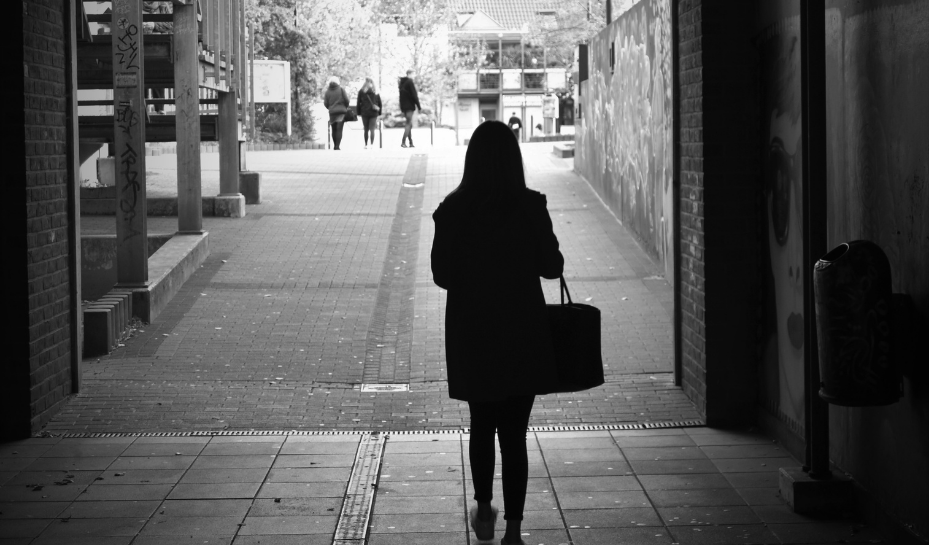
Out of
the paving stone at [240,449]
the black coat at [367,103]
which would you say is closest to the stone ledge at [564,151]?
the black coat at [367,103]

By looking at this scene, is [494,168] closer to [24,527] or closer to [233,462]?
[233,462]

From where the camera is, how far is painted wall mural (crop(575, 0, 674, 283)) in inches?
436

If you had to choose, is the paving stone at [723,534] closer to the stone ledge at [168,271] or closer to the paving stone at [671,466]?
the paving stone at [671,466]

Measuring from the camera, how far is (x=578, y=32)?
48.5 m

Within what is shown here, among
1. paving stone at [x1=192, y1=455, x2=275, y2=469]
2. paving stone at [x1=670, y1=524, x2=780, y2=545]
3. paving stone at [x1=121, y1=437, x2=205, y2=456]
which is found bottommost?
paving stone at [x1=670, y1=524, x2=780, y2=545]

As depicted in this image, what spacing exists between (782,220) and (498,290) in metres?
2.28

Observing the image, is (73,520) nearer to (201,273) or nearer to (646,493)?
(646,493)

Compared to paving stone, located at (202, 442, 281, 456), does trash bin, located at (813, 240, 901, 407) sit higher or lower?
higher

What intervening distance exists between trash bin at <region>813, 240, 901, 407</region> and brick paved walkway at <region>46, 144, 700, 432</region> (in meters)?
2.59

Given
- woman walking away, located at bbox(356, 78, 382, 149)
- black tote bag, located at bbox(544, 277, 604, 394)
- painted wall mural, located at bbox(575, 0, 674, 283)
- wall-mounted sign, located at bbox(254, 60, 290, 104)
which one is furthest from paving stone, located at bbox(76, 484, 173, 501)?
woman walking away, located at bbox(356, 78, 382, 149)

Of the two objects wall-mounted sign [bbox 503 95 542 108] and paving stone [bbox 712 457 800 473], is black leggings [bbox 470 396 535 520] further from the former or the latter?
wall-mounted sign [bbox 503 95 542 108]

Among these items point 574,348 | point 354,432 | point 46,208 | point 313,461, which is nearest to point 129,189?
point 46,208

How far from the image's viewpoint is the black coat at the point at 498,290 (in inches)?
172

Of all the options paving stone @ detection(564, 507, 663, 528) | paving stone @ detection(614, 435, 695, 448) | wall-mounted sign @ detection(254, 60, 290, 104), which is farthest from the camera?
wall-mounted sign @ detection(254, 60, 290, 104)
